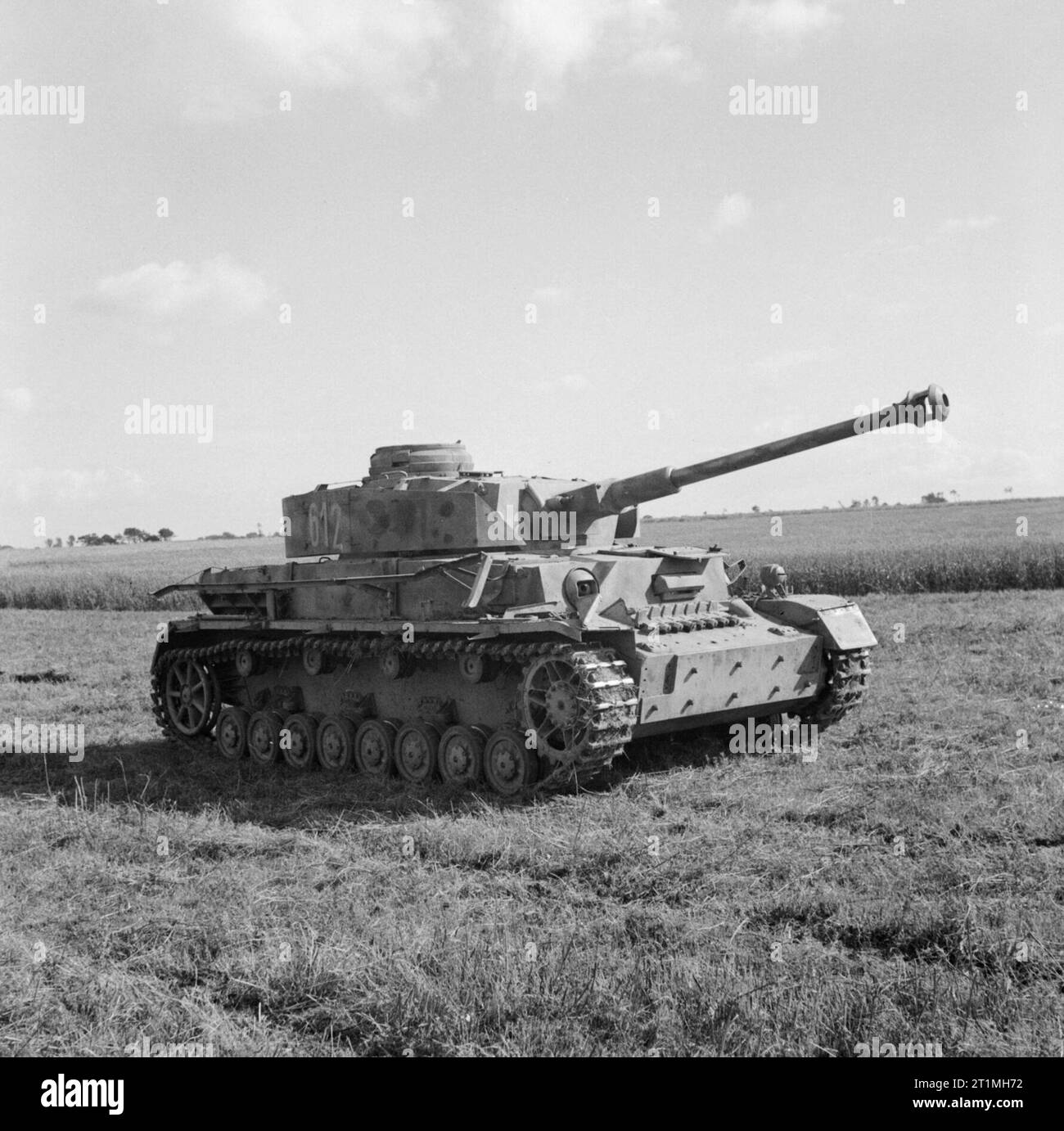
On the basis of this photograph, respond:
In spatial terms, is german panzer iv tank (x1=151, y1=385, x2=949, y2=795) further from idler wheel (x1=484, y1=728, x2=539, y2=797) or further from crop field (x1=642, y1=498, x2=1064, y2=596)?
crop field (x1=642, y1=498, x2=1064, y2=596)

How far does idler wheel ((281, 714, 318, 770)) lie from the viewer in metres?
12.6

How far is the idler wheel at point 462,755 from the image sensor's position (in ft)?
36.2

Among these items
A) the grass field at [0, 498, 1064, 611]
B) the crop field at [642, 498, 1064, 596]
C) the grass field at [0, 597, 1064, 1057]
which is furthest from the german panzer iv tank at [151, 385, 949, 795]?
the crop field at [642, 498, 1064, 596]

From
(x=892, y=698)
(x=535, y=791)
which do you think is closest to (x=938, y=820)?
(x=535, y=791)

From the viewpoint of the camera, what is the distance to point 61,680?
19938 millimetres

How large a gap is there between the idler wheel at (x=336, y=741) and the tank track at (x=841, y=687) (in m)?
4.56

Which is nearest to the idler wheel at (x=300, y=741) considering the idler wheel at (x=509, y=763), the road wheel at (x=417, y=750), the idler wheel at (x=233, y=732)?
the idler wheel at (x=233, y=732)

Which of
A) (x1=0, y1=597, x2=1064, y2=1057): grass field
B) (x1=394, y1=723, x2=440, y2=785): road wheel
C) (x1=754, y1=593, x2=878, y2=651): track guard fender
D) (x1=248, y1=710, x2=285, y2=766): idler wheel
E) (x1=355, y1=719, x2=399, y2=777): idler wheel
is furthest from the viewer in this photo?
(x1=248, y1=710, x2=285, y2=766): idler wheel

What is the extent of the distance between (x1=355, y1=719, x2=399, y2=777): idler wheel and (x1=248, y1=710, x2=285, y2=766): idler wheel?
3.91 feet

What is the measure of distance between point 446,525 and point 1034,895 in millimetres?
6502

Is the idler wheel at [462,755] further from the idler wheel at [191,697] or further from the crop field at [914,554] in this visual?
the crop field at [914,554]

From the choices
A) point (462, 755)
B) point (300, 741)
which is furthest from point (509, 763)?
point (300, 741)
